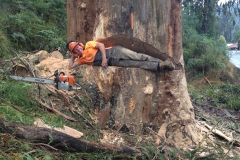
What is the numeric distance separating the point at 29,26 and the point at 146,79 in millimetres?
6024

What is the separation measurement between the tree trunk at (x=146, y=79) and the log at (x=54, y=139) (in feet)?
3.68

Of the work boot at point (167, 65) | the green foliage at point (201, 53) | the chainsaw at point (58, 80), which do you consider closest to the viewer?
the chainsaw at point (58, 80)

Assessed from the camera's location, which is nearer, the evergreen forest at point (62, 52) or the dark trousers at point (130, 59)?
the evergreen forest at point (62, 52)

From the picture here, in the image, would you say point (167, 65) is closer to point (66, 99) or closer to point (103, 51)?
point (103, 51)

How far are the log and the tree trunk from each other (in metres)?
1.12

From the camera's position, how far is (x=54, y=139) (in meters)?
3.71

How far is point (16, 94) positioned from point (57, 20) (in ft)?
25.6

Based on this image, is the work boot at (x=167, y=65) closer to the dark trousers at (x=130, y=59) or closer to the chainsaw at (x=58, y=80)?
the dark trousers at (x=130, y=59)

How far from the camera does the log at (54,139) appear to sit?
359 centimetres

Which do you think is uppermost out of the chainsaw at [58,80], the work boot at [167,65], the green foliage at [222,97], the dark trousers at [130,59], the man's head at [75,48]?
the man's head at [75,48]

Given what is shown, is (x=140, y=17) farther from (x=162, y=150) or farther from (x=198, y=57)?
(x=198, y=57)

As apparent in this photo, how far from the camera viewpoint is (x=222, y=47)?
16.3 meters

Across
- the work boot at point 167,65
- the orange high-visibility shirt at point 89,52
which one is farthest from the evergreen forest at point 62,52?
the work boot at point 167,65

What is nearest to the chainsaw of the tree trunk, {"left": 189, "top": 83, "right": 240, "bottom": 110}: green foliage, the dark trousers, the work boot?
the tree trunk
